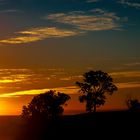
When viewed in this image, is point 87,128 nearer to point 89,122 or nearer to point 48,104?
point 89,122

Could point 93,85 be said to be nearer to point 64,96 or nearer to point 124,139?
point 64,96

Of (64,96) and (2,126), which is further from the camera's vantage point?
(64,96)

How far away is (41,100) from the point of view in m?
135

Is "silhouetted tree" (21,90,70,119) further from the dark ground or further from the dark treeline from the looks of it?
the dark ground

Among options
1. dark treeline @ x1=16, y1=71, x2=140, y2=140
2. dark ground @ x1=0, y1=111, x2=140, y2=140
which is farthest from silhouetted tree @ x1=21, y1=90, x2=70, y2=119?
dark ground @ x1=0, y1=111, x2=140, y2=140

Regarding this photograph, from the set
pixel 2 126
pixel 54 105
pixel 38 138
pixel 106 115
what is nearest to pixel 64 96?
pixel 54 105

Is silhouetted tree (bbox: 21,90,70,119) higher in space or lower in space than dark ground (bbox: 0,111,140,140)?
higher

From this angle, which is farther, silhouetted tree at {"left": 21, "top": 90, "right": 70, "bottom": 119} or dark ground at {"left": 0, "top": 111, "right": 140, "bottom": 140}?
silhouetted tree at {"left": 21, "top": 90, "right": 70, "bottom": 119}

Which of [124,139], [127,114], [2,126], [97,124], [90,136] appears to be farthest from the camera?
[2,126]

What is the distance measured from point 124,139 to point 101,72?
3973 cm

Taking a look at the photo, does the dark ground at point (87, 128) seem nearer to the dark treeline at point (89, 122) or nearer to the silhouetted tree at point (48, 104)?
the dark treeline at point (89, 122)

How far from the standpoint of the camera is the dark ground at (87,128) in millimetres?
74875

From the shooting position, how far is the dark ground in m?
74.9

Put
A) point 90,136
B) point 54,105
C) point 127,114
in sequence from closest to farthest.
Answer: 1. point 90,136
2. point 127,114
3. point 54,105
